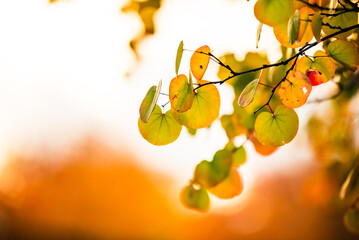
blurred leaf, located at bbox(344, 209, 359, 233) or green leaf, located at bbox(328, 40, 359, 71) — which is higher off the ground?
green leaf, located at bbox(328, 40, 359, 71)

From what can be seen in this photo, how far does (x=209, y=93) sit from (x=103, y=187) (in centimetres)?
894

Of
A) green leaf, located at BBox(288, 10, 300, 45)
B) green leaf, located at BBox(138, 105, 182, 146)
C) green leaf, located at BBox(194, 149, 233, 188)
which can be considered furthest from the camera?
green leaf, located at BBox(194, 149, 233, 188)

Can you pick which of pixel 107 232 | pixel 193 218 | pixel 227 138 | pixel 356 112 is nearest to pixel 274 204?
pixel 193 218

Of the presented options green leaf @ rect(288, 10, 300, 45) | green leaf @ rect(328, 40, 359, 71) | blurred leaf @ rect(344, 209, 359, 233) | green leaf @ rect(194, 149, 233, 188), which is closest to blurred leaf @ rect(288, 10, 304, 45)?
green leaf @ rect(288, 10, 300, 45)

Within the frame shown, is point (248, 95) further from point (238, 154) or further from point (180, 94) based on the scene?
point (238, 154)

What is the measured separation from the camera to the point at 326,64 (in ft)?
1.56

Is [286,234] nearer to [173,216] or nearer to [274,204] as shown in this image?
[274,204]

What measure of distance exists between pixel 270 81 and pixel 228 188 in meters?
0.21

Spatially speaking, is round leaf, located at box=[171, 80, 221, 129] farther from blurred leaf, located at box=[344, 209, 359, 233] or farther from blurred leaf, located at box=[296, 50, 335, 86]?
blurred leaf, located at box=[344, 209, 359, 233]

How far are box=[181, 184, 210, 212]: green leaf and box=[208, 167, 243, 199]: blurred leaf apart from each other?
0.02 metres

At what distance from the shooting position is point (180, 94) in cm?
42

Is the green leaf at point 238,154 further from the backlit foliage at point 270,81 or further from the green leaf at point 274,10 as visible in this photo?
the green leaf at point 274,10

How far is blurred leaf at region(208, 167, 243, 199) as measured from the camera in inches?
24.4

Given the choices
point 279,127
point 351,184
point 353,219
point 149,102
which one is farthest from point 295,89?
point 353,219
